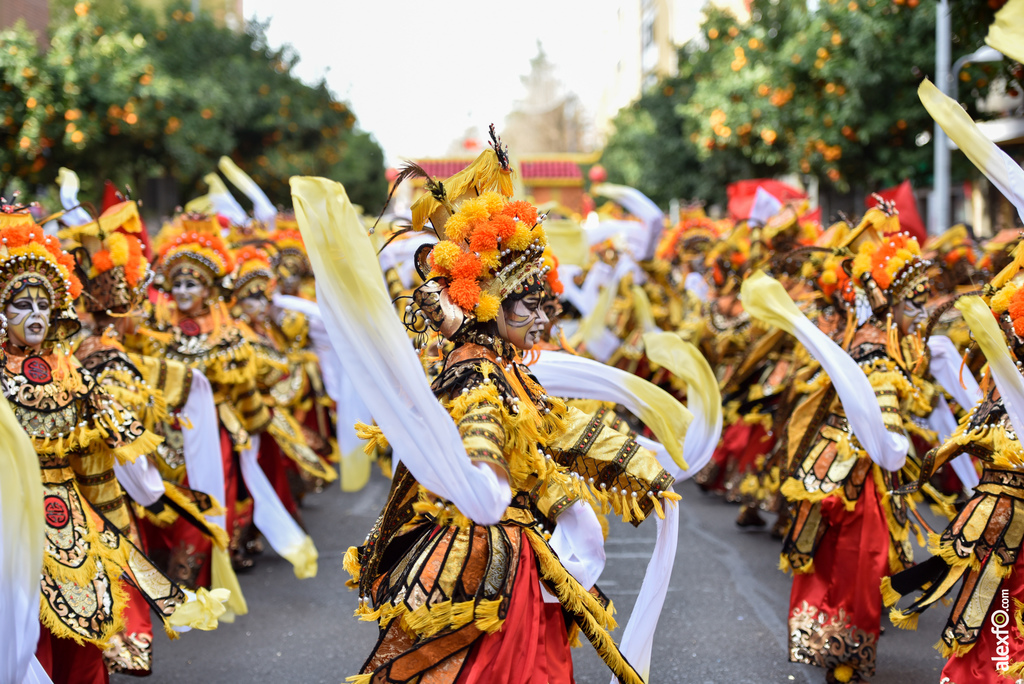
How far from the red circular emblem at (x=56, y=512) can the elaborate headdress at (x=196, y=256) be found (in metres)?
2.84

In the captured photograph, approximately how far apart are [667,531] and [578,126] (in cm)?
5058

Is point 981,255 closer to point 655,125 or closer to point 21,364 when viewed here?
point 21,364

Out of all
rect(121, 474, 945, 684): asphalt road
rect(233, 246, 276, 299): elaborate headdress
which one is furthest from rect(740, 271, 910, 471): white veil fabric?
rect(233, 246, 276, 299): elaborate headdress

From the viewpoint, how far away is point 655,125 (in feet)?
83.3

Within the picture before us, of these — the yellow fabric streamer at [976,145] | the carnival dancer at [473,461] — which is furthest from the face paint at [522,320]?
the yellow fabric streamer at [976,145]

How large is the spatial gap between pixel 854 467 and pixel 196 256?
4.41 metres

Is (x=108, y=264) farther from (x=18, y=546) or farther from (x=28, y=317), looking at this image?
(x=18, y=546)

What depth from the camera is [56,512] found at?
163 inches

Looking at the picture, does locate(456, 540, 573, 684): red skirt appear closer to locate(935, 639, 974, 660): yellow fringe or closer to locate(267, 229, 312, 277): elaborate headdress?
locate(935, 639, 974, 660): yellow fringe

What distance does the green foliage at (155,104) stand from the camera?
13883mm

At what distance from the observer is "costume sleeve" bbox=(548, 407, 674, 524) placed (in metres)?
3.48

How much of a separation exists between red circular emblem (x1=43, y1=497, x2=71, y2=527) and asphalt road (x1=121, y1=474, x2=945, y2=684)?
144cm

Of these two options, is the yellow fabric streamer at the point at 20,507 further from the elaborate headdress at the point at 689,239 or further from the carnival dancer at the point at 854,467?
the elaborate headdress at the point at 689,239

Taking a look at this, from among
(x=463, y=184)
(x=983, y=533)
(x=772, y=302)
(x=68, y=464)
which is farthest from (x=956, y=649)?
(x=68, y=464)
